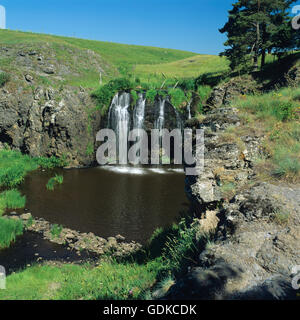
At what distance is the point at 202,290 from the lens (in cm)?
297

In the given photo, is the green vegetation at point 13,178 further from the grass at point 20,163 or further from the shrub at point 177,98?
the shrub at point 177,98

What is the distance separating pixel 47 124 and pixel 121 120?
6342 millimetres

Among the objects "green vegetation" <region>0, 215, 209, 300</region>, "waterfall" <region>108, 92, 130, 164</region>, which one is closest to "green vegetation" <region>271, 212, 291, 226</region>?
"green vegetation" <region>0, 215, 209, 300</region>

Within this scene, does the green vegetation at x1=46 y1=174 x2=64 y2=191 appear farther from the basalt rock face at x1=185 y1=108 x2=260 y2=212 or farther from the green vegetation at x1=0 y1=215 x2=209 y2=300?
the basalt rock face at x1=185 y1=108 x2=260 y2=212

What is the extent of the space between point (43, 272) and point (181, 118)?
1760 centimetres

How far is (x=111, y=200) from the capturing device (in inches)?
545

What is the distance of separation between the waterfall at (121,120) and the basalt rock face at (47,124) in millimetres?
2079

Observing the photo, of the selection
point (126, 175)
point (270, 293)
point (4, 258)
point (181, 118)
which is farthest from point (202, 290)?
point (181, 118)

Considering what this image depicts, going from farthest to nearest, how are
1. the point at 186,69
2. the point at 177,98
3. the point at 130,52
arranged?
1. the point at 130,52
2. the point at 186,69
3. the point at 177,98

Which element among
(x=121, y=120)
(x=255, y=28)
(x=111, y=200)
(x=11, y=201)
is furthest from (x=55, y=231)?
(x=255, y=28)

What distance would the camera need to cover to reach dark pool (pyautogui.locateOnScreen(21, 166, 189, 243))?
36.2 feet

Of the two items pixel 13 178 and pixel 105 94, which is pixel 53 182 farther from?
pixel 105 94

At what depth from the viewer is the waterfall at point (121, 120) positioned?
22.3 metres
